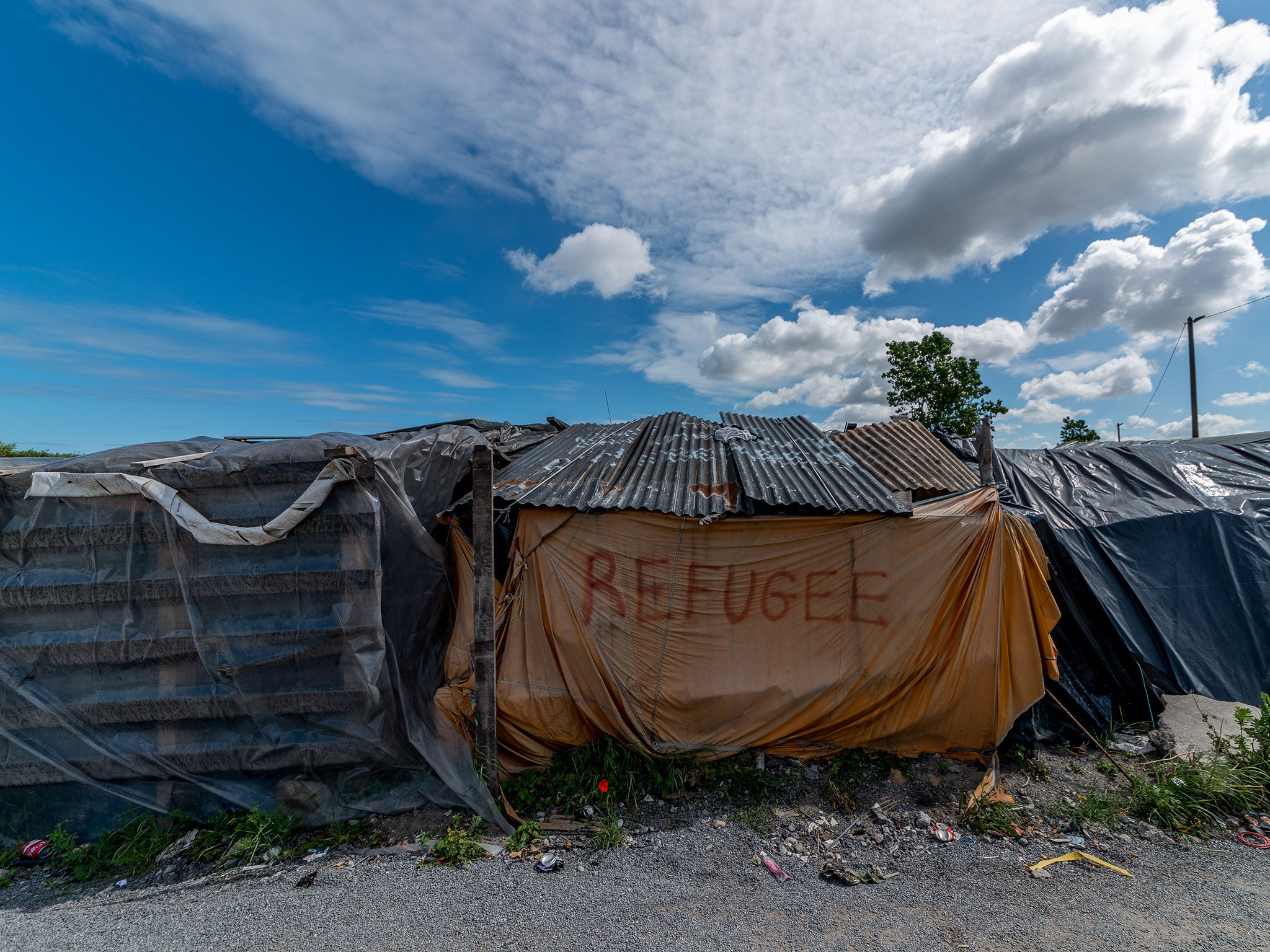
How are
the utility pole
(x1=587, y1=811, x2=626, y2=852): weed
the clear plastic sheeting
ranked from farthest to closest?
the utility pole < the clear plastic sheeting < (x1=587, y1=811, x2=626, y2=852): weed

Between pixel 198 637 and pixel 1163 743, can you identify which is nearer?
pixel 198 637

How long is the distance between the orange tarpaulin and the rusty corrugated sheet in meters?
0.19

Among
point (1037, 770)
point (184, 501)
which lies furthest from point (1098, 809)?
point (184, 501)

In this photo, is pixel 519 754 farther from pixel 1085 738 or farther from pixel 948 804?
pixel 1085 738

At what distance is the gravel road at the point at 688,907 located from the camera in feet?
9.80

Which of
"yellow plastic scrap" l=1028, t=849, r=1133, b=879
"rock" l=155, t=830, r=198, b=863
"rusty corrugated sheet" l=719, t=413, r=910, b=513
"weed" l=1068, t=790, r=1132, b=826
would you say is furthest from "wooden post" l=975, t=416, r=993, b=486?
"rock" l=155, t=830, r=198, b=863

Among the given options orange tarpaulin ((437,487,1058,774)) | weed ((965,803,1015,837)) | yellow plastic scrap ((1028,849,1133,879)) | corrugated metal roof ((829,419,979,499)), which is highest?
corrugated metal roof ((829,419,979,499))

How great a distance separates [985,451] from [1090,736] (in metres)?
2.59

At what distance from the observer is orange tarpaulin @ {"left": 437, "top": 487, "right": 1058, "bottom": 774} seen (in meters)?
4.63

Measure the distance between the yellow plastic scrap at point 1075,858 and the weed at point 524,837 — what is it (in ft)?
11.1

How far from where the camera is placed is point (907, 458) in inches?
232

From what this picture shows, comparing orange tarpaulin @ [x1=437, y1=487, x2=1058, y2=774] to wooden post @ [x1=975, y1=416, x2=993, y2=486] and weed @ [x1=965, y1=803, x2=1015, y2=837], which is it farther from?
weed @ [x1=965, y1=803, x2=1015, y2=837]

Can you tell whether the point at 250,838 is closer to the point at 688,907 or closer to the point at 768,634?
the point at 688,907

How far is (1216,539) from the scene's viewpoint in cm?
520
